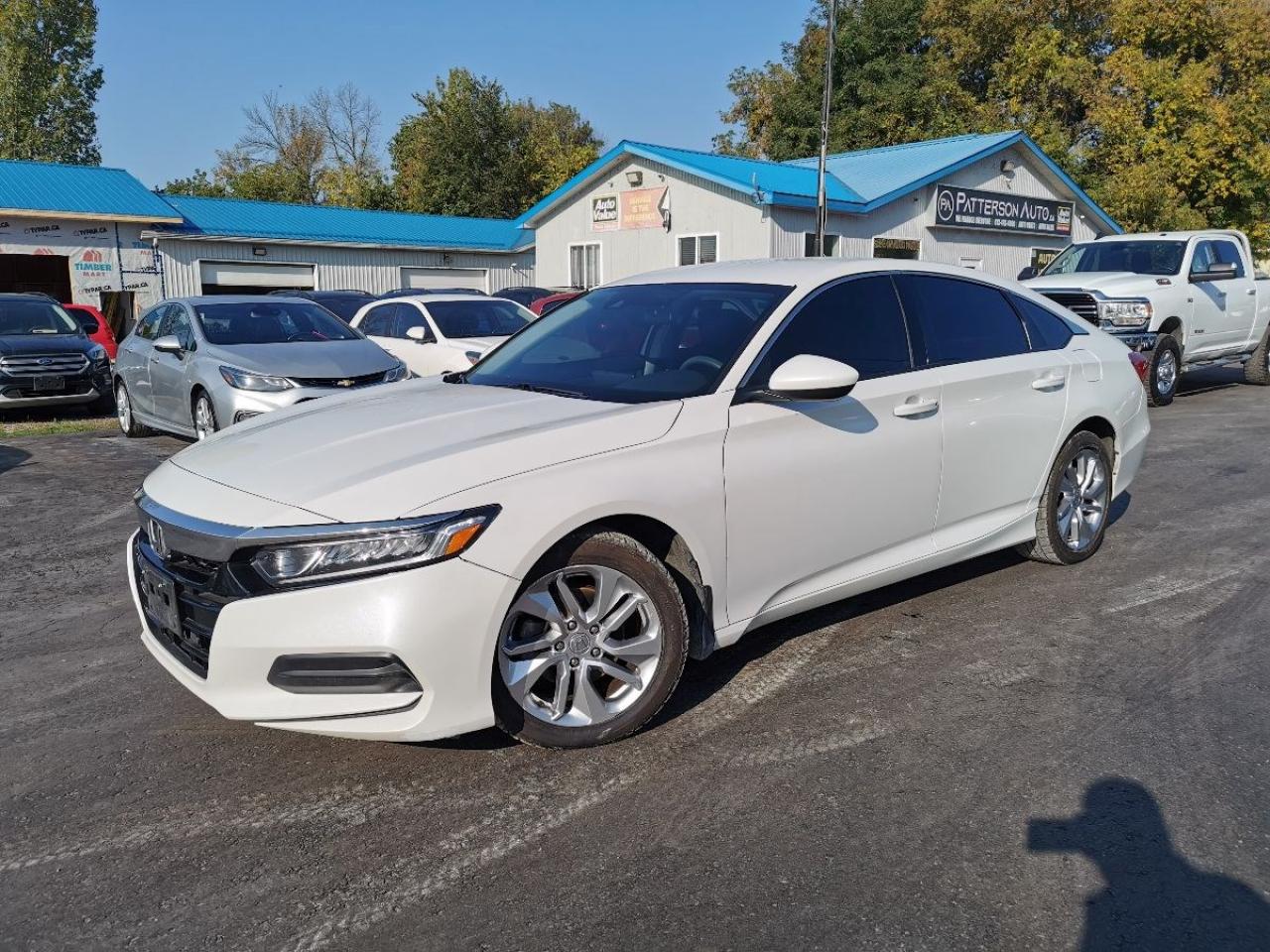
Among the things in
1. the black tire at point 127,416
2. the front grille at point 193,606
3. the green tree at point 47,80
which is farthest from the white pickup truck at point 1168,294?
the green tree at point 47,80

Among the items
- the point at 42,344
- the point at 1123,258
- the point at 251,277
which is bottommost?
the point at 42,344

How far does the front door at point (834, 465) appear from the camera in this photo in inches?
150

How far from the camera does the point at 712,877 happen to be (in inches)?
109

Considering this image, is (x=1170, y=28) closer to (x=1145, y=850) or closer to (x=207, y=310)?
(x=207, y=310)

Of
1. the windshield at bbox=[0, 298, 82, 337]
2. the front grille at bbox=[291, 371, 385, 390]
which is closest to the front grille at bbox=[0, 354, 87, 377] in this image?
the windshield at bbox=[0, 298, 82, 337]

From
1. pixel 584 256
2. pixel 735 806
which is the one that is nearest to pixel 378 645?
pixel 735 806

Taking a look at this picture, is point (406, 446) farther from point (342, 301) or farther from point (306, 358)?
point (342, 301)

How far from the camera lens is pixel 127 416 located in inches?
453

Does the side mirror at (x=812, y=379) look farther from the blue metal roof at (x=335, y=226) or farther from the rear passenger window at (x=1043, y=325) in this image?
the blue metal roof at (x=335, y=226)

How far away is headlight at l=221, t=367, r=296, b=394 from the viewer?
9.06 meters

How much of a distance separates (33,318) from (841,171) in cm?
1958

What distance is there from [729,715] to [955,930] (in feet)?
4.35

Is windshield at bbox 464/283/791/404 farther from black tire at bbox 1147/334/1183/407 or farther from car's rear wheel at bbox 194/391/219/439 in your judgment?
black tire at bbox 1147/334/1183/407

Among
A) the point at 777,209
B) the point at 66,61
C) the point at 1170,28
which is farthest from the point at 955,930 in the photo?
the point at 66,61
